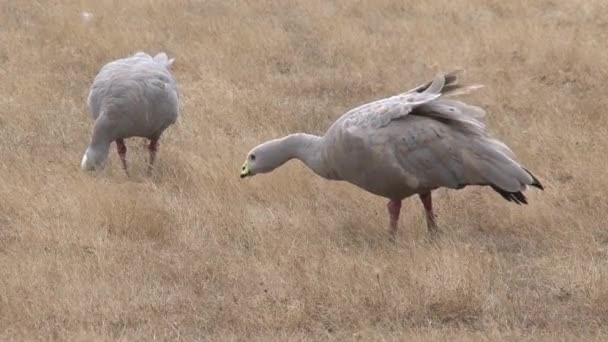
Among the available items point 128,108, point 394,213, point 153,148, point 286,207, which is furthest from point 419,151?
point 153,148

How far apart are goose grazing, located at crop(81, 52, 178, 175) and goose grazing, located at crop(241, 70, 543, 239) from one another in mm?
2522

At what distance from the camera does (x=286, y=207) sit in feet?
27.9

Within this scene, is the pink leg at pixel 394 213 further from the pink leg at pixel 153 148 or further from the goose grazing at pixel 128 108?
the pink leg at pixel 153 148

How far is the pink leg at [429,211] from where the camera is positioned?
781cm

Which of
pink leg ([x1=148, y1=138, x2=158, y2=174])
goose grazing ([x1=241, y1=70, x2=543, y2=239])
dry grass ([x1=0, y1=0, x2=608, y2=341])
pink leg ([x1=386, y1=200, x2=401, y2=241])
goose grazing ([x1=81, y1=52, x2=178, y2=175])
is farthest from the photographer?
pink leg ([x1=148, y1=138, x2=158, y2=174])

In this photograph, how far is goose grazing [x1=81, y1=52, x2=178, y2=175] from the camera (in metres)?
9.42

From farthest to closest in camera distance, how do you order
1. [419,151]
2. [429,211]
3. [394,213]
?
[429,211], [394,213], [419,151]

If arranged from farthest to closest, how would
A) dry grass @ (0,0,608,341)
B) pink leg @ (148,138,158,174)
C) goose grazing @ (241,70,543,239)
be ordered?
pink leg @ (148,138,158,174)
goose grazing @ (241,70,543,239)
dry grass @ (0,0,608,341)

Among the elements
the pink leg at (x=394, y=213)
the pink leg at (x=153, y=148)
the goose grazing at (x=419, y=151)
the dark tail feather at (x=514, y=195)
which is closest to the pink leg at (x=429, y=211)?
the pink leg at (x=394, y=213)

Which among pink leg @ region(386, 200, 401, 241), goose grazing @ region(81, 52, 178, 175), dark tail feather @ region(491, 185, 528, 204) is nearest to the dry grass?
pink leg @ region(386, 200, 401, 241)

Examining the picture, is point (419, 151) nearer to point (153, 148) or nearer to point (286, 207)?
point (286, 207)

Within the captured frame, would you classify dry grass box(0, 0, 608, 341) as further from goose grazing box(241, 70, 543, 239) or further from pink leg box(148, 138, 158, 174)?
goose grazing box(241, 70, 543, 239)

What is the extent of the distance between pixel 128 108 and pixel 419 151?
3.18 metres

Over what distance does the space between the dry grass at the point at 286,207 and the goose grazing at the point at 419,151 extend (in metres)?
0.46
